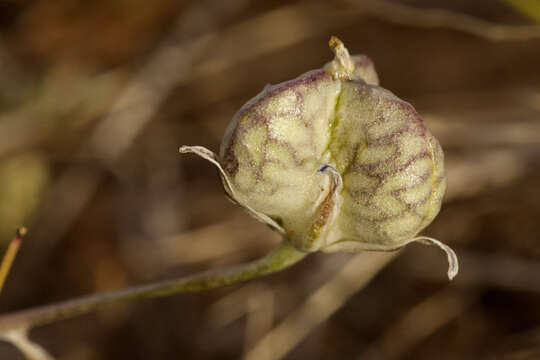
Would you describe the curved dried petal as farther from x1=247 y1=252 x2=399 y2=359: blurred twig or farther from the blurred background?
x1=247 y1=252 x2=399 y2=359: blurred twig

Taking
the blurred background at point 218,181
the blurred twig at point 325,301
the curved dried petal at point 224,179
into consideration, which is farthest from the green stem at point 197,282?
the blurred twig at point 325,301

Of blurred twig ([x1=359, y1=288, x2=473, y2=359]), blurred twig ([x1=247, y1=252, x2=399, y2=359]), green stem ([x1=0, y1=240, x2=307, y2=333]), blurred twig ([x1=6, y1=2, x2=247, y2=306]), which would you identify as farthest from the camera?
blurred twig ([x1=6, y1=2, x2=247, y2=306])

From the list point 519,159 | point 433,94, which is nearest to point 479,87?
point 433,94

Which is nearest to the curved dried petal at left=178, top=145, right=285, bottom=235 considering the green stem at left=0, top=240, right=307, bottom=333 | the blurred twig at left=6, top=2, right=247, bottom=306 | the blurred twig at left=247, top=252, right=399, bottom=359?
the green stem at left=0, top=240, right=307, bottom=333

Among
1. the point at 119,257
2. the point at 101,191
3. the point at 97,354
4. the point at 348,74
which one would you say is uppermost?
the point at 348,74

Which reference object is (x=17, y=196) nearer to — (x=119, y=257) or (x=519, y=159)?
(x=119, y=257)
